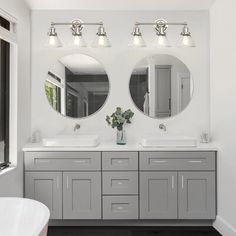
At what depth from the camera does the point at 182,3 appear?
3.83 m

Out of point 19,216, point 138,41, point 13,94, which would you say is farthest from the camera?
point 138,41

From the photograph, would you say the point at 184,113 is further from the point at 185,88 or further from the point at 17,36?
the point at 17,36

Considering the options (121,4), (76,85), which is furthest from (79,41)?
(121,4)

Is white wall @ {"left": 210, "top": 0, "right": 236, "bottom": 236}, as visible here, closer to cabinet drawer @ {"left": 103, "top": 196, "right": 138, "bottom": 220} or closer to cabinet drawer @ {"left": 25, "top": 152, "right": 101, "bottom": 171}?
cabinet drawer @ {"left": 103, "top": 196, "right": 138, "bottom": 220}

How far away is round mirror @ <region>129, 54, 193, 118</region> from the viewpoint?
4.00 meters

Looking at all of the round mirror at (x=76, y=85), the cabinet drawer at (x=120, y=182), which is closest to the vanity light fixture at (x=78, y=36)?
the round mirror at (x=76, y=85)

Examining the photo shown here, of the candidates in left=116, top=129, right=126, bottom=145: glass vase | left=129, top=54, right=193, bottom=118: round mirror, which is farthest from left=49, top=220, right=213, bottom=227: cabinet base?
left=129, top=54, right=193, bottom=118: round mirror

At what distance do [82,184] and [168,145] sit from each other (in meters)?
1.03

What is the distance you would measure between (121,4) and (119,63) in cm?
71

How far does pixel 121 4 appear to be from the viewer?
3852 millimetres

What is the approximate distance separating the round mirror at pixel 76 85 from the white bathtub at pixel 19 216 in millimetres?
2060

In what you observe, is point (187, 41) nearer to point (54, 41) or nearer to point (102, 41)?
point (102, 41)

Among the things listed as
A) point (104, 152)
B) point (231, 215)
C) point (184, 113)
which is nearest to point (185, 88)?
point (184, 113)

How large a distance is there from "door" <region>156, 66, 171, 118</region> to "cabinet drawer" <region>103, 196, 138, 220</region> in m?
1.15
